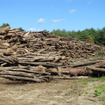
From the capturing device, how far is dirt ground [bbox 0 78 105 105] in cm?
621

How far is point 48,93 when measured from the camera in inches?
281

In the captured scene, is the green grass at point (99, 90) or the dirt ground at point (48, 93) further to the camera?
the green grass at point (99, 90)

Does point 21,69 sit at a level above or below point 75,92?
above

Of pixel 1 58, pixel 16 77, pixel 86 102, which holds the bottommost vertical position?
pixel 86 102

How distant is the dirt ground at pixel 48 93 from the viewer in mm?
6215

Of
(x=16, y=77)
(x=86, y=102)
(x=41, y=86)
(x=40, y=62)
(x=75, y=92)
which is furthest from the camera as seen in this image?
(x=40, y=62)

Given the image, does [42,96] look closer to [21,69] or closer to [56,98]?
[56,98]

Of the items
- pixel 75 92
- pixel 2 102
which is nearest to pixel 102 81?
pixel 75 92

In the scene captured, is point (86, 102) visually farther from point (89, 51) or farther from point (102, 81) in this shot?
point (89, 51)

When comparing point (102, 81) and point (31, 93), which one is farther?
point (102, 81)

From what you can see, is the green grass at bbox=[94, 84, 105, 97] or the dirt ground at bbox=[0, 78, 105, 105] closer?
the dirt ground at bbox=[0, 78, 105, 105]

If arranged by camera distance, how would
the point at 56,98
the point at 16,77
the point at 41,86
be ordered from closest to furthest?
the point at 56,98 → the point at 41,86 → the point at 16,77

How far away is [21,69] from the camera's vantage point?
362 inches

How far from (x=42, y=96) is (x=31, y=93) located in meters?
0.56
